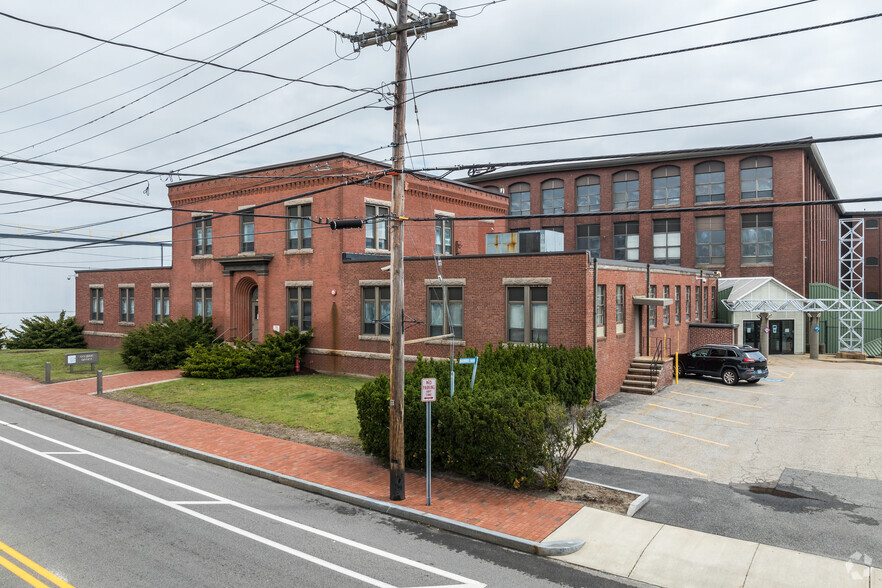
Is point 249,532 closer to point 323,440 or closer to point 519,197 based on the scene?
point 323,440

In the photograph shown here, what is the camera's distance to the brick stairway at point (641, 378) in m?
23.9

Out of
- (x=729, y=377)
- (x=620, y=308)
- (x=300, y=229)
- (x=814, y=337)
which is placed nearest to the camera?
(x=620, y=308)

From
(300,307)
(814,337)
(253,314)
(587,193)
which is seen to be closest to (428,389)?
(300,307)

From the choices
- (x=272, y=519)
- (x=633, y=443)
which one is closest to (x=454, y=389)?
(x=272, y=519)

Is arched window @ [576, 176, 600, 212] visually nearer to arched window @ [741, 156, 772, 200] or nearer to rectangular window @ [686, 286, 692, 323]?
arched window @ [741, 156, 772, 200]

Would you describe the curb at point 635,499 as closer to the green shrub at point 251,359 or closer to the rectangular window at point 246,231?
the green shrub at point 251,359

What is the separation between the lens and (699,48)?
10.7 metres

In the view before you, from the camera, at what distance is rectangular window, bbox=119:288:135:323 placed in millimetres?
38938

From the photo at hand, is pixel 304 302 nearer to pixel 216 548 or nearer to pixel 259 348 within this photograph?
pixel 259 348

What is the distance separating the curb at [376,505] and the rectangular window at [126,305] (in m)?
23.1

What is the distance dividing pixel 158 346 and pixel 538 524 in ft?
81.4

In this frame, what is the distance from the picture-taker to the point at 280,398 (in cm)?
2200

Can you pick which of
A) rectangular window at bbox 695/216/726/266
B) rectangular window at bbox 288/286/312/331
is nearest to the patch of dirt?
rectangular window at bbox 288/286/312/331

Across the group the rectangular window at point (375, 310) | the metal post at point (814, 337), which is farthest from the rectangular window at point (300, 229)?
Answer: the metal post at point (814, 337)
